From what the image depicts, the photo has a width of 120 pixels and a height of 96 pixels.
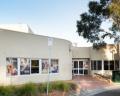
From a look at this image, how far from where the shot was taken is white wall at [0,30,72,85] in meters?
31.5

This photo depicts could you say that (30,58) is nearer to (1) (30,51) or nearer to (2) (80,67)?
(1) (30,51)

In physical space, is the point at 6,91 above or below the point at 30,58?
below

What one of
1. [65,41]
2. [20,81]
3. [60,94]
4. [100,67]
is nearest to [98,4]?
[65,41]

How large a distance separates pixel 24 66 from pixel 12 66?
193 centimetres

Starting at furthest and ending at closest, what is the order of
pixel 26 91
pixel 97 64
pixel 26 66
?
pixel 97 64 → pixel 26 66 → pixel 26 91

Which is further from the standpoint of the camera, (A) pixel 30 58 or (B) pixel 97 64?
(B) pixel 97 64

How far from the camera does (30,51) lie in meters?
34.9

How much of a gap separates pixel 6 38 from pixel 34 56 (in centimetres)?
477

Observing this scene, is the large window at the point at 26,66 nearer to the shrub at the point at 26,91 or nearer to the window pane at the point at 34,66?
the window pane at the point at 34,66

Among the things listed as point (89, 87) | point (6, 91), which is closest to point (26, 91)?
point (6, 91)

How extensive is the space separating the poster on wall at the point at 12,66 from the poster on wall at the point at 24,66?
29.4 inches

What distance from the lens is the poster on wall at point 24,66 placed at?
34.0 metres

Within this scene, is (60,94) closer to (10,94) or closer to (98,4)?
(10,94)

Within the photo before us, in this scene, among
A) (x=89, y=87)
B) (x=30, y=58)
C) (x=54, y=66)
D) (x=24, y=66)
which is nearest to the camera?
(x=89, y=87)
